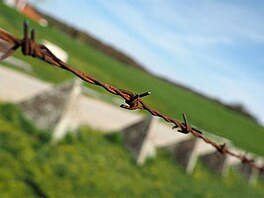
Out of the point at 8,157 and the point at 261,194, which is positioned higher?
the point at 261,194

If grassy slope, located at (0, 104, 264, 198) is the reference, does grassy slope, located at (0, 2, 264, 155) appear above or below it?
above

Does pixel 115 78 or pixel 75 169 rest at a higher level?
pixel 115 78

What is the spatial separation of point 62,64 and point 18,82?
14.6 m

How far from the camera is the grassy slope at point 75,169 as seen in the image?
7.53 m

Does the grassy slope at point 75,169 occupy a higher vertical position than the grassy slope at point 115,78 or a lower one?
lower

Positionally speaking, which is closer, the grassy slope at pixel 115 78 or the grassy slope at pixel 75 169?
the grassy slope at pixel 75 169

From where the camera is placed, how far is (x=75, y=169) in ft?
29.0

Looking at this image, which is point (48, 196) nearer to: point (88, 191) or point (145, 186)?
point (88, 191)

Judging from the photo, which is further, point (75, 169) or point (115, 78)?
point (115, 78)

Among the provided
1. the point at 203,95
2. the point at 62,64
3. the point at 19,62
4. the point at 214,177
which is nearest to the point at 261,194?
the point at 214,177

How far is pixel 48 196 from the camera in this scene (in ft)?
24.1

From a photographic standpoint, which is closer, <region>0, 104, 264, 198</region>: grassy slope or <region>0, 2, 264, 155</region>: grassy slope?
<region>0, 104, 264, 198</region>: grassy slope

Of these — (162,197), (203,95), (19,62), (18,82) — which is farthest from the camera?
(203,95)

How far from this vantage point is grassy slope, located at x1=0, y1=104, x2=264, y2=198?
7531 mm
